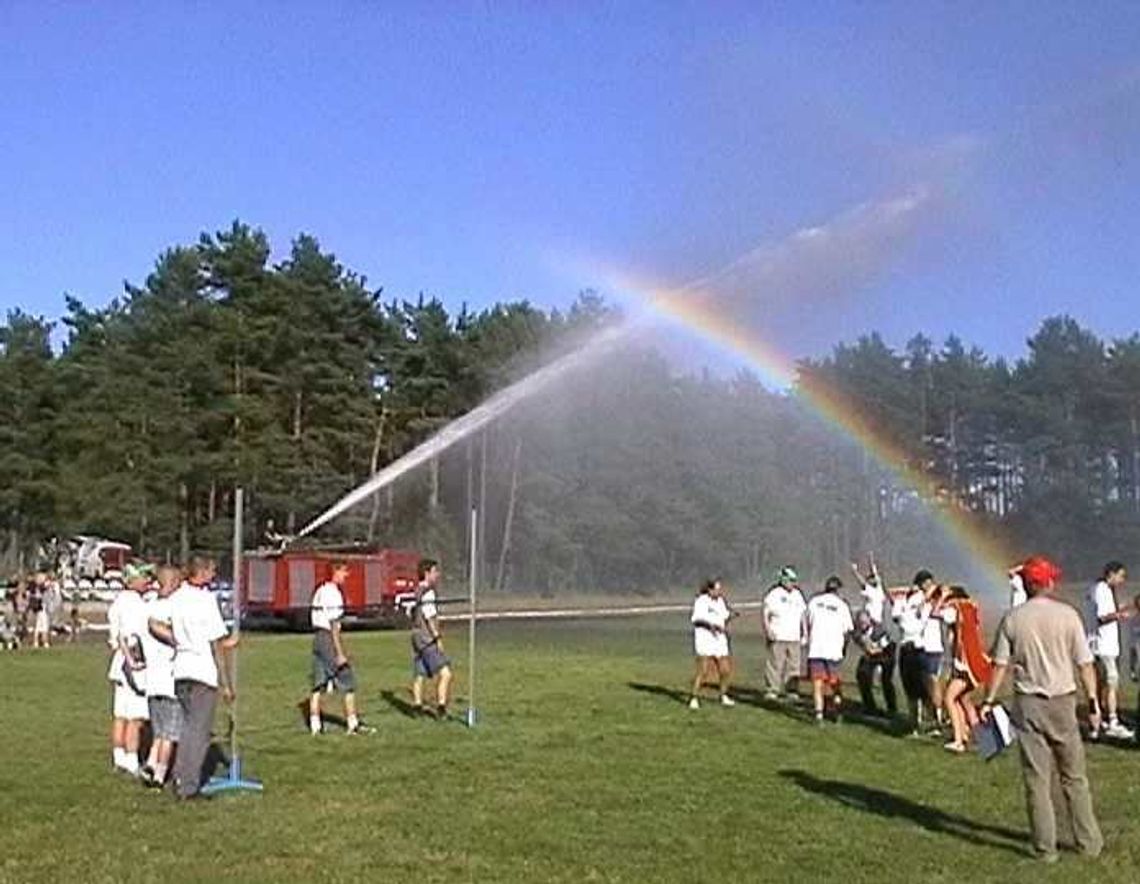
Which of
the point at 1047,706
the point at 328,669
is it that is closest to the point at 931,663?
the point at 328,669

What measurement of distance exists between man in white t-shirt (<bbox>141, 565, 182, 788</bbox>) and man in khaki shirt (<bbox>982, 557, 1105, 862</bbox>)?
755 centimetres

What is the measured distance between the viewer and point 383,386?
273 ft

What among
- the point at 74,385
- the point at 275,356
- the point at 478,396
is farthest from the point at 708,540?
the point at 74,385

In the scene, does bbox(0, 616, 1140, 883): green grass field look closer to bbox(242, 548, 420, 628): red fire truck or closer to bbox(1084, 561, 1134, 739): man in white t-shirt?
bbox(1084, 561, 1134, 739): man in white t-shirt

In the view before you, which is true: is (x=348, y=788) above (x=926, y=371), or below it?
below

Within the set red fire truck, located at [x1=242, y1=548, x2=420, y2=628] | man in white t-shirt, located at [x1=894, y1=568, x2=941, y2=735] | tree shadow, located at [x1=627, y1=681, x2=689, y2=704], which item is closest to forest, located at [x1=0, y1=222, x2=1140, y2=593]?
red fire truck, located at [x1=242, y1=548, x2=420, y2=628]

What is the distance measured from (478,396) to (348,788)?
68.6 m

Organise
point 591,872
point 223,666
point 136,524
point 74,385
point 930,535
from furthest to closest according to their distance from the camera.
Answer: point 930,535
point 74,385
point 136,524
point 223,666
point 591,872

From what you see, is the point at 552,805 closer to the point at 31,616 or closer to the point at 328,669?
the point at 328,669

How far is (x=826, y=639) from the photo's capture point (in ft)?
73.2

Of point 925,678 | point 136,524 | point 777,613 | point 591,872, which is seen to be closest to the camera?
point 591,872

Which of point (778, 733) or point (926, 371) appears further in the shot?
point (926, 371)

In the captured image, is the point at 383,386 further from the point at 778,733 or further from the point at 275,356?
the point at 778,733

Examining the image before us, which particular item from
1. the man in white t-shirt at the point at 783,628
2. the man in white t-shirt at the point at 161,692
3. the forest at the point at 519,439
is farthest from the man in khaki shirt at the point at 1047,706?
the forest at the point at 519,439
